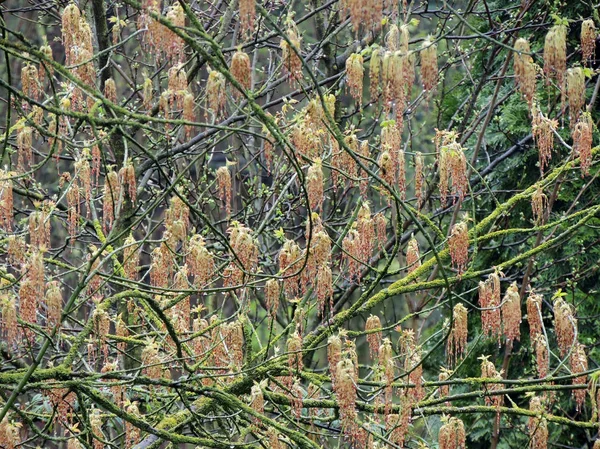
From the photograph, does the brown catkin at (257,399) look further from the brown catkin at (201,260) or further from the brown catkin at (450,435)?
the brown catkin at (450,435)

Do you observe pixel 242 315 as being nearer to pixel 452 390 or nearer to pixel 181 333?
pixel 181 333

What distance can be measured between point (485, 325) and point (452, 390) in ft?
Answer: 12.0

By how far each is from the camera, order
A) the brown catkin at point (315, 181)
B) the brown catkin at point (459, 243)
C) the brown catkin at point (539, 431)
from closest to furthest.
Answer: the brown catkin at point (315, 181)
the brown catkin at point (459, 243)
the brown catkin at point (539, 431)

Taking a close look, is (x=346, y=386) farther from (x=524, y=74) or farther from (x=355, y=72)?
(x=524, y=74)

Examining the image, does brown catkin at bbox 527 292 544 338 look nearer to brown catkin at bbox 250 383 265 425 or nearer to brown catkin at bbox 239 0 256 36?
brown catkin at bbox 250 383 265 425

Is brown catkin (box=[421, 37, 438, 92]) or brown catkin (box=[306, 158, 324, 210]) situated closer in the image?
brown catkin (box=[421, 37, 438, 92])

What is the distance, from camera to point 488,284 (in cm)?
473

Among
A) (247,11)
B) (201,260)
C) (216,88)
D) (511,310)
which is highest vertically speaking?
(247,11)

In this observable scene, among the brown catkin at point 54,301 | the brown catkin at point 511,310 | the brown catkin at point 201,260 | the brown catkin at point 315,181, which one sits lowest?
the brown catkin at point 511,310

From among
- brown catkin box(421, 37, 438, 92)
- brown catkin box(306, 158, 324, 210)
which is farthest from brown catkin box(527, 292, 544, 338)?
brown catkin box(421, 37, 438, 92)

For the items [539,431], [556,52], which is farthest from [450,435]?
[556,52]

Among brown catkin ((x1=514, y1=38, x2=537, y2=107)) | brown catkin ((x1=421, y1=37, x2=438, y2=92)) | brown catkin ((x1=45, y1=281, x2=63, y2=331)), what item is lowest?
brown catkin ((x1=45, y1=281, x2=63, y2=331))

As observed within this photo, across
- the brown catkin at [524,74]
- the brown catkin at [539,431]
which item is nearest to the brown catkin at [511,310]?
the brown catkin at [539,431]

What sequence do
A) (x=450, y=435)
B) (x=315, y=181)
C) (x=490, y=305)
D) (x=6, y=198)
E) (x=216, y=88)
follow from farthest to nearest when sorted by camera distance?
1. (x=490, y=305)
2. (x=450, y=435)
3. (x=6, y=198)
4. (x=315, y=181)
5. (x=216, y=88)
